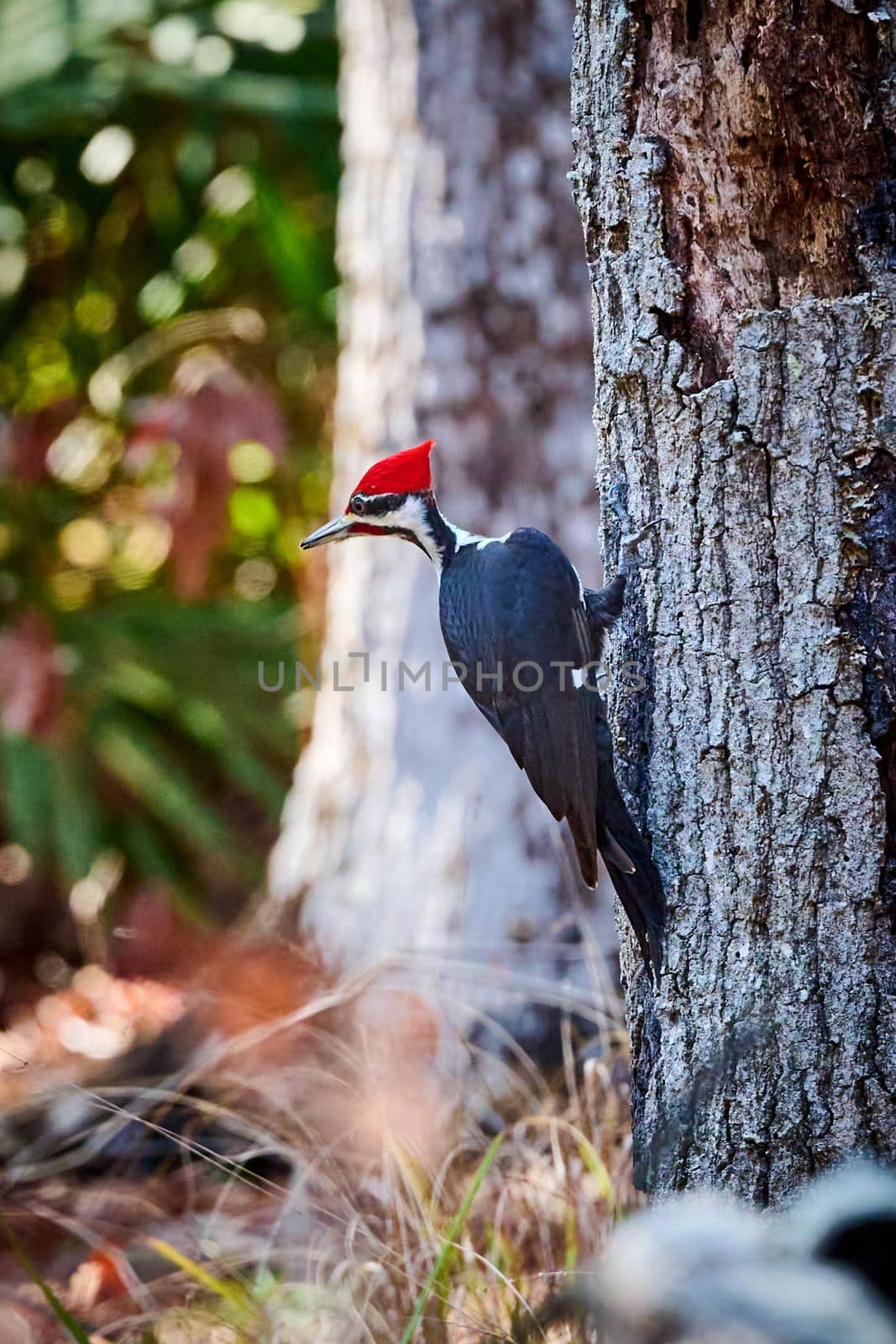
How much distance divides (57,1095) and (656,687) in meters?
1.78

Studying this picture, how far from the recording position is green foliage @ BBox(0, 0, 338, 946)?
4.57 meters

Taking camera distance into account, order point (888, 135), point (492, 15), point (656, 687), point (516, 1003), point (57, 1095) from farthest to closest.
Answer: point (492, 15)
point (516, 1003)
point (57, 1095)
point (656, 687)
point (888, 135)

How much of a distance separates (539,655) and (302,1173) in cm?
92

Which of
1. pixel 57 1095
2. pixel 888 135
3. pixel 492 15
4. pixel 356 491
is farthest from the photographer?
pixel 492 15

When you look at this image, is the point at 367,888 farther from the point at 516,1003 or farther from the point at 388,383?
the point at 388,383

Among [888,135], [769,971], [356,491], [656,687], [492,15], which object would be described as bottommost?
[769,971]

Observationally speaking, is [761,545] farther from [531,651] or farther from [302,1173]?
[302,1173]

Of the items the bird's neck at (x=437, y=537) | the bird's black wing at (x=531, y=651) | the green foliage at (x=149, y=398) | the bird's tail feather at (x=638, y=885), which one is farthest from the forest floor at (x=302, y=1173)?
the green foliage at (x=149, y=398)

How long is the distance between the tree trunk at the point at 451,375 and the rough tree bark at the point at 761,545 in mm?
1491

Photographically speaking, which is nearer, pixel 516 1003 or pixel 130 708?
pixel 516 1003

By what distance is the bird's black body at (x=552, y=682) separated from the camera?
1745 millimetres

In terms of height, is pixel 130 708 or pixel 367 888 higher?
pixel 130 708

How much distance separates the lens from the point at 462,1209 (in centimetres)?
167

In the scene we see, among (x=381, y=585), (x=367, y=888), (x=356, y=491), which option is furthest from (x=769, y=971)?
(x=381, y=585)
